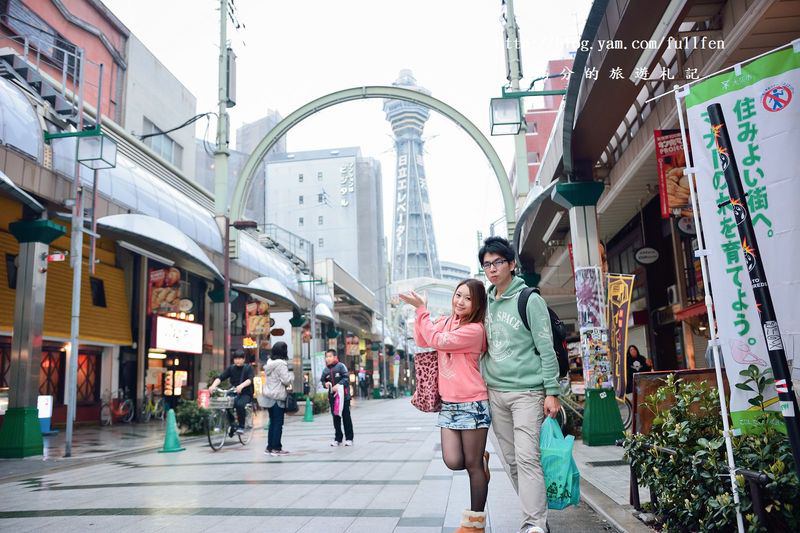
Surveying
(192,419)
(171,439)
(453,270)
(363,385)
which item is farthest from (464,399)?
(453,270)

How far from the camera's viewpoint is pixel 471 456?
Answer: 3.89m

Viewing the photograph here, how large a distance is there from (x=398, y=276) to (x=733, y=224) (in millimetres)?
146639

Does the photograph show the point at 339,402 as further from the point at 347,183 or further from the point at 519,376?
the point at 347,183

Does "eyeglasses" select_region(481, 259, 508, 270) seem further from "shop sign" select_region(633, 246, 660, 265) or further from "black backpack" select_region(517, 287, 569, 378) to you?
"shop sign" select_region(633, 246, 660, 265)

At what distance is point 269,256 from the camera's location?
2842 cm

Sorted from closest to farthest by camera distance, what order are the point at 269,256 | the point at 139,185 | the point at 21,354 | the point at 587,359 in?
the point at 587,359, the point at 21,354, the point at 139,185, the point at 269,256

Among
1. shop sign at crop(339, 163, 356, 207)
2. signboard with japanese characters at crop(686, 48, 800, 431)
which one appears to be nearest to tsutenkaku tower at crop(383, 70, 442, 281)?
shop sign at crop(339, 163, 356, 207)

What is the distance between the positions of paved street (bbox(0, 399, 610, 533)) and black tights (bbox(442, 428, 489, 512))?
0.80 m

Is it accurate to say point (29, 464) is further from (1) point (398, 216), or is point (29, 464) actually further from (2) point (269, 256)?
(1) point (398, 216)

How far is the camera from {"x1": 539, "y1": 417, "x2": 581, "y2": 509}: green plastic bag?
377cm

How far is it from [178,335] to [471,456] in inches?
795

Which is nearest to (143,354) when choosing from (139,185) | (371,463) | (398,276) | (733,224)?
(139,185)

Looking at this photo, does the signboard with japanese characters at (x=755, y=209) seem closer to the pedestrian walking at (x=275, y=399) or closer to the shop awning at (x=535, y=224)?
the shop awning at (x=535, y=224)

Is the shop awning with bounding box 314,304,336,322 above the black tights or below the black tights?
above
